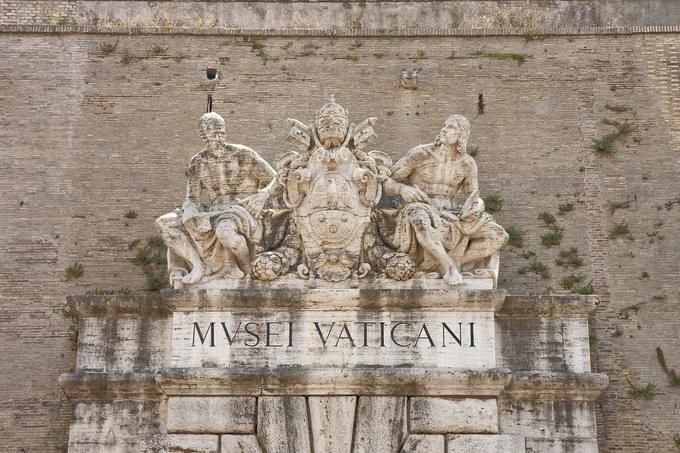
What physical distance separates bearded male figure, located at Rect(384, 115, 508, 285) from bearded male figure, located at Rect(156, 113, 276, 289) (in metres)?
1.33

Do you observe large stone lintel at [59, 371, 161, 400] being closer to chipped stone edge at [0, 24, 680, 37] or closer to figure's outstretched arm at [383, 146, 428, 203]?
figure's outstretched arm at [383, 146, 428, 203]

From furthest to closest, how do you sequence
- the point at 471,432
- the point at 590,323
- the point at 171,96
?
the point at 171,96
the point at 590,323
the point at 471,432

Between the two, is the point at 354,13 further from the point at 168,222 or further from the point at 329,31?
the point at 168,222

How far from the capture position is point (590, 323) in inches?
559

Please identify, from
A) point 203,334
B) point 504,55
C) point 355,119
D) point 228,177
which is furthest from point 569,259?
point 203,334

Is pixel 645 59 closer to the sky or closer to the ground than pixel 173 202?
closer to the sky

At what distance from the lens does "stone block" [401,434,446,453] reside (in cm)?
1223

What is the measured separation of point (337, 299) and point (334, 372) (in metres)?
0.69

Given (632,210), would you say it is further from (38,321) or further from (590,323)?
(38,321)

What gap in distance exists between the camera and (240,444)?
1227 centimetres

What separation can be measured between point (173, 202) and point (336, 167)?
2.69 meters

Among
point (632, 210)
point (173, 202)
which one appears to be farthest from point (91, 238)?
point (632, 210)

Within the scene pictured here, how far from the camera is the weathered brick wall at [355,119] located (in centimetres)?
1408

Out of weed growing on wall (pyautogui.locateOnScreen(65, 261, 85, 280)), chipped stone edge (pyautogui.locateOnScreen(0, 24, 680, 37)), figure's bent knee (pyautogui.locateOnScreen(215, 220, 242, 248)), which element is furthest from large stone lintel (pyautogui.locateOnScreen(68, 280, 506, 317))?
chipped stone edge (pyautogui.locateOnScreen(0, 24, 680, 37))
